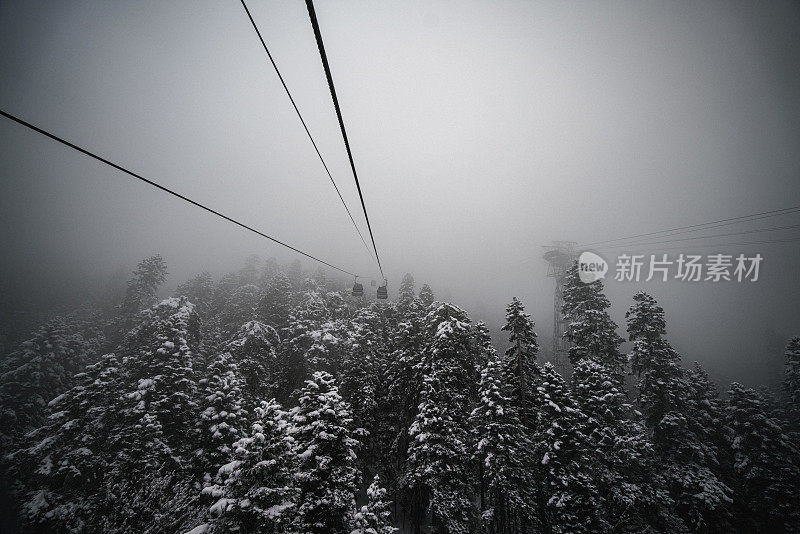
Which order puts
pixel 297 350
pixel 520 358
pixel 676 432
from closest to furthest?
1. pixel 520 358
2. pixel 676 432
3. pixel 297 350

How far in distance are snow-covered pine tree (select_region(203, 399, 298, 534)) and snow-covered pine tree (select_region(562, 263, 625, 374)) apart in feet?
63.6

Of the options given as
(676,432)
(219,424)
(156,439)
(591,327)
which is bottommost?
(156,439)

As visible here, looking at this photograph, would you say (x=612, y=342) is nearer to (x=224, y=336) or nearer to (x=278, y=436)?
(x=278, y=436)

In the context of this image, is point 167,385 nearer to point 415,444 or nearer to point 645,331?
point 415,444

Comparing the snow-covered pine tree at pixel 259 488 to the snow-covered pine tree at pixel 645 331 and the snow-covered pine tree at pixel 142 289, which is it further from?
the snow-covered pine tree at pixel 142 289

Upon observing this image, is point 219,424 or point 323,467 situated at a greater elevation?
point 323,467

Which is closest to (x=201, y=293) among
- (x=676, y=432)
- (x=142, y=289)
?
(x=142, y=289)

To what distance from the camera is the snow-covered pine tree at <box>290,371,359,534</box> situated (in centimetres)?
1214

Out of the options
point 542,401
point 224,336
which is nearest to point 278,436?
point 542,401

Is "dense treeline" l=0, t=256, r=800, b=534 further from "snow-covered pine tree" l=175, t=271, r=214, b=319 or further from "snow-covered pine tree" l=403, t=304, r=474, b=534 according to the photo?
"snow-covered pine tree" l=175, t=271, r=214, b=319

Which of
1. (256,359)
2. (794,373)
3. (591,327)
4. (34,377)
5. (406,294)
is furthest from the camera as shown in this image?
(406,294)

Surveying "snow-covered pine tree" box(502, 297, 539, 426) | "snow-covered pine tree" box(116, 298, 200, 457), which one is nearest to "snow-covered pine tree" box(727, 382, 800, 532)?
"snow-covered pine tree" box(502, 297, 539, 426)

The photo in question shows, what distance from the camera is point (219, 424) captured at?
1561 cm

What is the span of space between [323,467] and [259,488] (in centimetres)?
249
